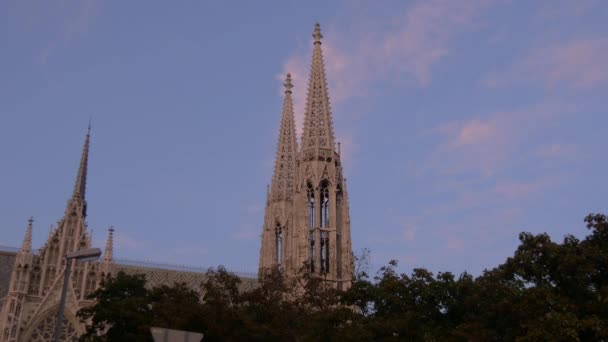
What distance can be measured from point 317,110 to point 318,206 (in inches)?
311

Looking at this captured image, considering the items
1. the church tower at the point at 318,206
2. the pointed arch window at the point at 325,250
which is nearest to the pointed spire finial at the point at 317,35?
the church tower at the point at 318,206

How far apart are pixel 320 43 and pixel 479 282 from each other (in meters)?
33.8

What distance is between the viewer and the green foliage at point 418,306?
73.0 ft

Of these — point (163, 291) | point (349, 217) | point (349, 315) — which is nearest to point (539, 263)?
point (349, 315)

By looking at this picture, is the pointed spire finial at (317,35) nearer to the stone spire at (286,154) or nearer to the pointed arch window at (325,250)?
the stone spire at (286,154)

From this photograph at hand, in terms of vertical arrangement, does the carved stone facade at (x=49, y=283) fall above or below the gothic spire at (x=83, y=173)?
below

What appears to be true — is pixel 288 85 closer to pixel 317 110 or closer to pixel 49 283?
pixel 317 110

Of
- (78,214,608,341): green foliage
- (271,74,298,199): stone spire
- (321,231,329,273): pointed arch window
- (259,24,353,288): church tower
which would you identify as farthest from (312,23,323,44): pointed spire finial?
(78,214,608,341): green foliage

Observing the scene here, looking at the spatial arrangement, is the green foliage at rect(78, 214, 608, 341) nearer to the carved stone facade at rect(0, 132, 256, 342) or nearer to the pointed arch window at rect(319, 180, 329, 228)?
the carved stone facade at rect(0, 132, 256, 342)

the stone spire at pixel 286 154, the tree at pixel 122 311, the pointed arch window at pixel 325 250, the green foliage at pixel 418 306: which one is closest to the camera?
the green foliage at pixel 418 306

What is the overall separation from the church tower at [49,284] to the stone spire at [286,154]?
1755 cm

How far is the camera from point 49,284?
45375 mm

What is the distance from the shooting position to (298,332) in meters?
30.5

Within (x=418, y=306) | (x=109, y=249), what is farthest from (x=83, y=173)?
(x=418, y=306)
